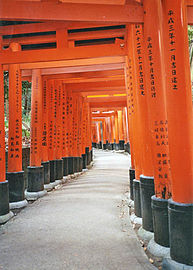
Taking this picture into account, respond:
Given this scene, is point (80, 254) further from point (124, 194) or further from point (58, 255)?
point (124, 194)

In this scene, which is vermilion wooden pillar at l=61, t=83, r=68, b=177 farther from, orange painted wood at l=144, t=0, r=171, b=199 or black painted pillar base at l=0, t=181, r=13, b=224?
orange painted wood at l=144, t=0, r=171, b=199

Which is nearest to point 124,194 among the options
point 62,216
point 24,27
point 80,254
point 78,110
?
point 62,216

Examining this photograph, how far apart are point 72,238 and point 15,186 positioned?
2468mm

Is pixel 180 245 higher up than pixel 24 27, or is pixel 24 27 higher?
pixel 24 27

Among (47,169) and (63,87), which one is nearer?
(47,169)

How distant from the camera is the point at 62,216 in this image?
4273mm

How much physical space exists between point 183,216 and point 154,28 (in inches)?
91.3

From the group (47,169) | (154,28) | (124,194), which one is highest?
(154,28)

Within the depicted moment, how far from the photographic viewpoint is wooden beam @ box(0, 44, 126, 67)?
4.28 metres

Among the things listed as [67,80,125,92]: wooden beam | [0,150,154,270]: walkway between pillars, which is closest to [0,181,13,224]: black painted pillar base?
[0,150,154,270]: walkway between pillars

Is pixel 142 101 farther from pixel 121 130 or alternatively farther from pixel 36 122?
pixel 121 130

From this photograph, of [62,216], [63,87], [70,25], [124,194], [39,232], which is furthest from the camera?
[63,87]

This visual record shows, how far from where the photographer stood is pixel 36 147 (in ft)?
20.5

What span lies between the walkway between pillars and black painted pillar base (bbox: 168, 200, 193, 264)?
402mm
